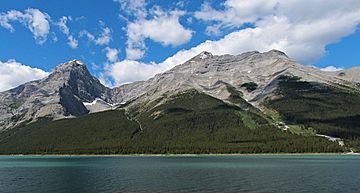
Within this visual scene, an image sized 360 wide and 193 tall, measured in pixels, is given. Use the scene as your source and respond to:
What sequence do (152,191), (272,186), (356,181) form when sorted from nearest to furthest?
1. (152,191)
2. (272,186)
3. (356,181)

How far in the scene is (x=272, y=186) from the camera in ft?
281

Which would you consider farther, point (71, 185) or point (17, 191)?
point (71, 185)

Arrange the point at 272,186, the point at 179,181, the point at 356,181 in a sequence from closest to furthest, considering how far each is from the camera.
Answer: the point at 272,186
the point at 356,181
the point at 179,181

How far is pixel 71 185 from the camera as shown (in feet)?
311

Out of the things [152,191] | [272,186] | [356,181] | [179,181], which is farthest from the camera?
[179,181]

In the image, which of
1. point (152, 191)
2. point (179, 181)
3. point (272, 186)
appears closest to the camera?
point (152, 191)

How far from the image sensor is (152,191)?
79250 mm

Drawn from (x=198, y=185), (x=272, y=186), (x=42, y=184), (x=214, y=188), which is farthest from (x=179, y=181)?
(x=42, y=184)

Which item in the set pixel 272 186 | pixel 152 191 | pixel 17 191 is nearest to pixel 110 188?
pixel 152 191

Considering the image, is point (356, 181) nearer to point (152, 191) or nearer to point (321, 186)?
point (321, 186)

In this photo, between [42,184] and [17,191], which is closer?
[17,191]

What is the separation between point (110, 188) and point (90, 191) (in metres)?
5.07

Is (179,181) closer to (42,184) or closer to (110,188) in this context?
(110,188)

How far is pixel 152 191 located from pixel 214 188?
13.2 metres
